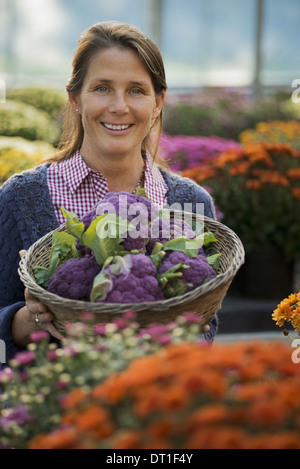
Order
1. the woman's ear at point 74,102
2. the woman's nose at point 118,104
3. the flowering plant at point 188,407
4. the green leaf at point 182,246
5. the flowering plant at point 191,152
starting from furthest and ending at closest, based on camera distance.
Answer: the flowering plant at point 191,152, the woman's ear at point 74,102, the woman's nose at point 118,104, the green leaf at point 182,246, the flowering plant at point 188,407

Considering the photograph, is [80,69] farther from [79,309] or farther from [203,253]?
[79,309]

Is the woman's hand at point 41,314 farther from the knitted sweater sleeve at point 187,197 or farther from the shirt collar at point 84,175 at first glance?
the knitted sweater sleeve at point 187,197

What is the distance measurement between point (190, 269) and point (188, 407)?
0.74 meters

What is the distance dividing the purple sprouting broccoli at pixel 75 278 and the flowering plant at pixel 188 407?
57 centimetres

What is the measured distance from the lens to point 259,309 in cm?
540

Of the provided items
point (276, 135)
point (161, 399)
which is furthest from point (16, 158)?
point (276, 135)

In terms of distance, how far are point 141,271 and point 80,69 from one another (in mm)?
957

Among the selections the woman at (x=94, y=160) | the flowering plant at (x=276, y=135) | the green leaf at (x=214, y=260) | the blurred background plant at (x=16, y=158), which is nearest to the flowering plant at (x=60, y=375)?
the green leaf at (x=214, y=260)

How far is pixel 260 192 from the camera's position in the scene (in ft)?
17.9

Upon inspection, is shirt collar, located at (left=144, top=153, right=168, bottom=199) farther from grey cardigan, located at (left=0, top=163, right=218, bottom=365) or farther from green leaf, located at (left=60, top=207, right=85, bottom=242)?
green leaf, located at (left=60, top=207, right=85, bottom=242)

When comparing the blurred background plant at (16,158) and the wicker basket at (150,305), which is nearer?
the wicker basket at (150,305)

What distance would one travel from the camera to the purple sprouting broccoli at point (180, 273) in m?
1.72

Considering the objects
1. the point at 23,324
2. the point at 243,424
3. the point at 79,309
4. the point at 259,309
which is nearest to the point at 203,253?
the point at 79,309

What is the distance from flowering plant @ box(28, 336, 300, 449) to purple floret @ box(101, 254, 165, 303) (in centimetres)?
49
